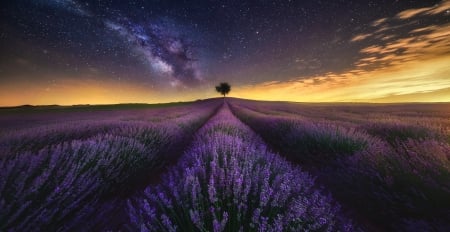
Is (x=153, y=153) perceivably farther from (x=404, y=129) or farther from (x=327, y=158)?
(x=404, y=129)

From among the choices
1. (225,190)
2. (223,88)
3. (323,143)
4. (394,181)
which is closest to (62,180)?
(225,190)

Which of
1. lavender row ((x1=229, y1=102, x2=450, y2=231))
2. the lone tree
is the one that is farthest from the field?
the lone tree

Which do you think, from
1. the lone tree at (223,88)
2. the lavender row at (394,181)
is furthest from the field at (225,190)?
the lone tree at (223,88)

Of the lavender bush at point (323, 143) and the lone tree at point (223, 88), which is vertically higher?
the lone tree at point (223, 88)

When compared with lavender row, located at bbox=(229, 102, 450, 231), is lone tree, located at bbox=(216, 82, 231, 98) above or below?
above

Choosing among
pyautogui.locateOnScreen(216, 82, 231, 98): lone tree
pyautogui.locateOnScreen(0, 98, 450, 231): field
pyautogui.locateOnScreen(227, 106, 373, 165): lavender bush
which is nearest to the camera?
pyautogui.locateOnScreen(0, 98, 450, 231): field

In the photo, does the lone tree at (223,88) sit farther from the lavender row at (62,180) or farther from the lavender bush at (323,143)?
the lavender row at (62,180)

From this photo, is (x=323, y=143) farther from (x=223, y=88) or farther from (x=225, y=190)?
(x=223, y=88)

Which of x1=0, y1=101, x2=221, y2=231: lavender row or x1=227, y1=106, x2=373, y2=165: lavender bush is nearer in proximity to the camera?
x1=0, y1=101, x2=221, y2=231: lavender row

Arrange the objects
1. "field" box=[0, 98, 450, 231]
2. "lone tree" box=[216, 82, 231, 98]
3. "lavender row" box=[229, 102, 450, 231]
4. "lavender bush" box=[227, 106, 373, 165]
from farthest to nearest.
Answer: "lone tree" box=[216, 82, 231, 98]
"lavender bush" box=[227, 106, 373, 165]
"lavender row" box=[229, 102, 450, 231]
"field" box=[0, 98, 450, 231]

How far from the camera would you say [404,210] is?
1.82m

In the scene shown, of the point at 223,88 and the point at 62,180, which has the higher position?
the point at 223,88

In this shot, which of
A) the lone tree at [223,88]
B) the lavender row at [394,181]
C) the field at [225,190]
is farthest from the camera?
the lone tree at [223,88]

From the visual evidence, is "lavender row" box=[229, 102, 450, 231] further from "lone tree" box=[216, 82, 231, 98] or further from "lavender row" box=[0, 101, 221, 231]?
"lone tree" box=[216, 82, 231, 98]
